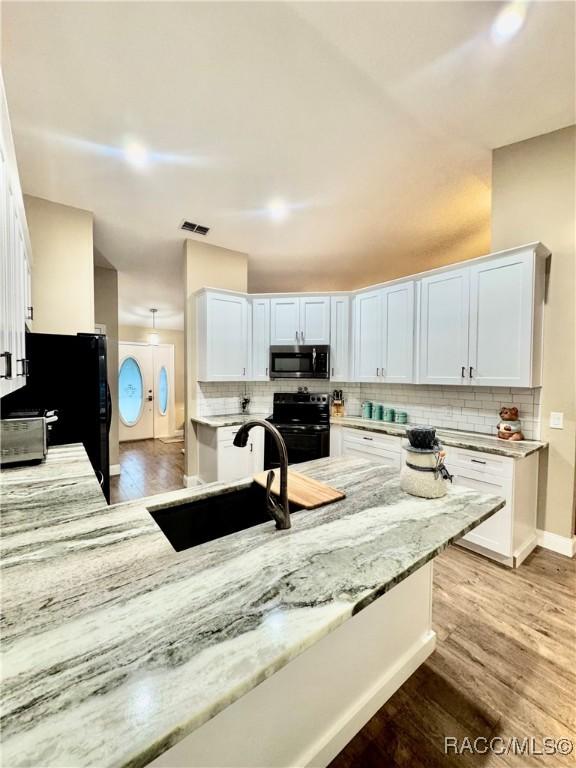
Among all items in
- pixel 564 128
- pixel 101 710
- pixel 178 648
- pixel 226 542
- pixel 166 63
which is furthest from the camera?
pixel 564 128

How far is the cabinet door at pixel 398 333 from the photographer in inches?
133

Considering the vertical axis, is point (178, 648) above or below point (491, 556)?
above

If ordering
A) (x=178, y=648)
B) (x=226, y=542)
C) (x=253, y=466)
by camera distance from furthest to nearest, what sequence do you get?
(x=253, y=466) < (x=226, y=542) < (x=178, y=648)

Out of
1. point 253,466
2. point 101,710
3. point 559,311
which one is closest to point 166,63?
point 101,710

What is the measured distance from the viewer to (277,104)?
6.89 ft

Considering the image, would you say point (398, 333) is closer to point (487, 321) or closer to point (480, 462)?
point (487, 321)

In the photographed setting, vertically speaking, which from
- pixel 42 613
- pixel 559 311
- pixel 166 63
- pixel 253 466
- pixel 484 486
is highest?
pixel 166 63

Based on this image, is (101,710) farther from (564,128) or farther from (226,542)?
(564,128)

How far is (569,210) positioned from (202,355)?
144 inches

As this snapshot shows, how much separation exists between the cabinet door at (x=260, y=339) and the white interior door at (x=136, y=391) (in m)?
4.31

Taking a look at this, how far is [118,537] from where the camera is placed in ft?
3.35

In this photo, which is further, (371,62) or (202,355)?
(202,355)

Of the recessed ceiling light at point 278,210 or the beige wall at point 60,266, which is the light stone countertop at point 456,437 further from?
the recessed ceiling light at point 278,210

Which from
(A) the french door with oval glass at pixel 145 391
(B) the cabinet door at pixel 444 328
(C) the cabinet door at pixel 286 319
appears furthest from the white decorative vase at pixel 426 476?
(A) the french door with oval glass at pixel 145 391
